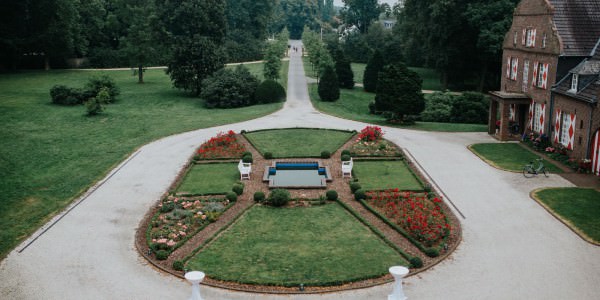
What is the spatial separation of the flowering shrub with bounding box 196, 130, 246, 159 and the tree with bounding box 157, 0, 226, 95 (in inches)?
826

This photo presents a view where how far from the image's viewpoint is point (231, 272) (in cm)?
1748

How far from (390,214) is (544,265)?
630 centimetres

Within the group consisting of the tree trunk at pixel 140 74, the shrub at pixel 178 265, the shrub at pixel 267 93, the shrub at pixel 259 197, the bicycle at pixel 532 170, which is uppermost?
the tree trunk at pixel 140 74

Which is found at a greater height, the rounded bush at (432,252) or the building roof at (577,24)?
the building roof at (577,24)

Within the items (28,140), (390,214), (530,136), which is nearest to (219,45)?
(28,140)

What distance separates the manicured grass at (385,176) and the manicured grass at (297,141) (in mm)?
3272

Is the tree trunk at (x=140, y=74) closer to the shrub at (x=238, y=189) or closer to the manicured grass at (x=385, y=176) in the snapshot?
the manicured grass at (x=385, y=176)

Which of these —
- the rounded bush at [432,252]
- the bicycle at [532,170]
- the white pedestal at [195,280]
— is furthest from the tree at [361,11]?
the white pedestal at [195,280]

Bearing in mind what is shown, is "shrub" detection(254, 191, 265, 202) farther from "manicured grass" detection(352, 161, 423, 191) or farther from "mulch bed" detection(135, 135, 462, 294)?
"manicured grass" detection(352, 161, 423, 191)

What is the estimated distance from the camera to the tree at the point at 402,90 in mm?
38281

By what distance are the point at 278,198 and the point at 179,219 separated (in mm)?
4263

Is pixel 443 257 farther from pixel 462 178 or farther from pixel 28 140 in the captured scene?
pixel 28 140

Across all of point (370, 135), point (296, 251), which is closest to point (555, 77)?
point (370, 135)

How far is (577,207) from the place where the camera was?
75.9ft
